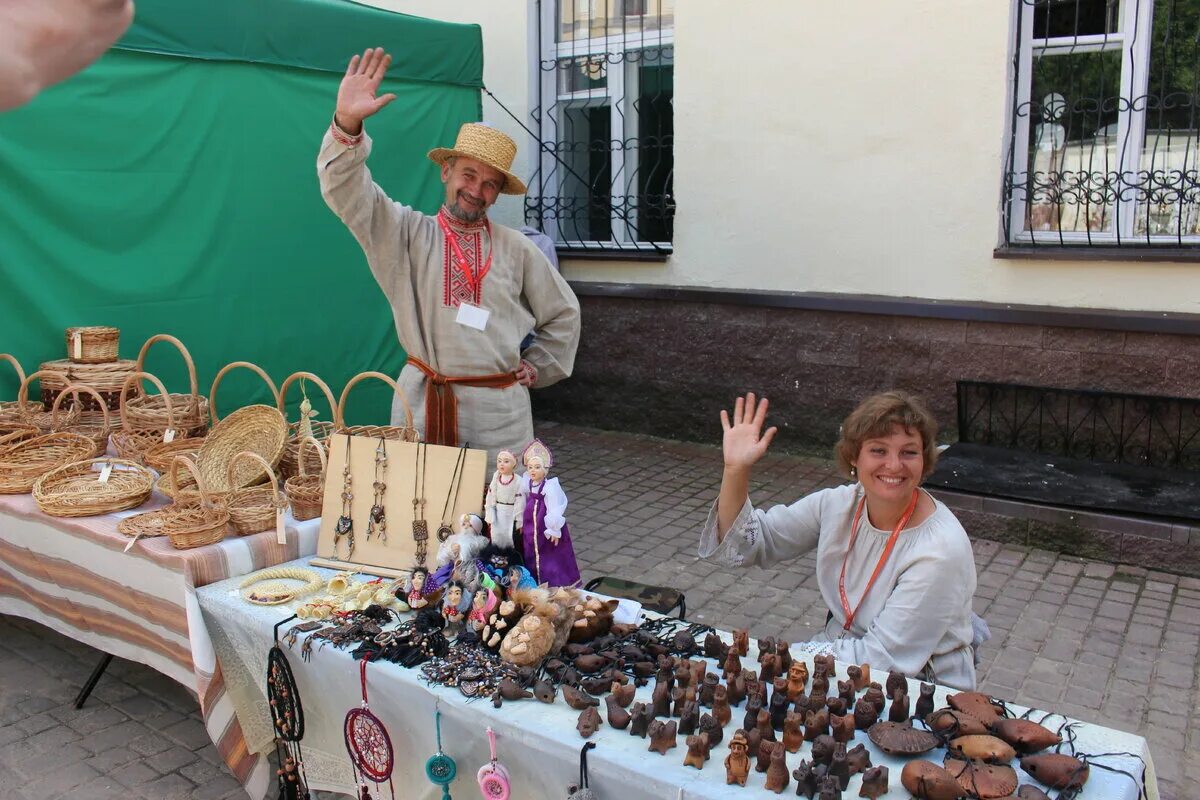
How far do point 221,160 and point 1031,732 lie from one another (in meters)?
5.13

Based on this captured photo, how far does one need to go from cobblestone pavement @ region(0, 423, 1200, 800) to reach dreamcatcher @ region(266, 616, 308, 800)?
0.46m

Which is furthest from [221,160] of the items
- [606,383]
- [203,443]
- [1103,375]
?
[1103,375]

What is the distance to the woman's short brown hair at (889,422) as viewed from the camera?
2234mm

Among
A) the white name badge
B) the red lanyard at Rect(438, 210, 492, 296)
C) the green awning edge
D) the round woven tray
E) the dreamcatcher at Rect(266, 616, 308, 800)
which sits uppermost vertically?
the green awning edge

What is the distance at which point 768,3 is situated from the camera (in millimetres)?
6102

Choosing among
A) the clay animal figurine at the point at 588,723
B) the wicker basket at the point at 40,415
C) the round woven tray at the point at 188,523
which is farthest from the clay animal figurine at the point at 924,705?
the wicker basket at the point at 40,415

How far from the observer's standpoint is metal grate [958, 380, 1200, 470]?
5055 millimetres

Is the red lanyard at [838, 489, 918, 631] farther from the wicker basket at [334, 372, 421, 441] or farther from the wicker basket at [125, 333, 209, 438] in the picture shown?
the wicker basket at [125, 333, 209, 438]

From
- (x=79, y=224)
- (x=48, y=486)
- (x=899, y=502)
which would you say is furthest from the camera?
(x=79, y=224)

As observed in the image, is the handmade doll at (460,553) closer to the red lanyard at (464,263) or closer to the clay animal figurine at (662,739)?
the clay animal figurine at (662,739)

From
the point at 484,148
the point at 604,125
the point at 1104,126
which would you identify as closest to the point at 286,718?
the point at 484,148

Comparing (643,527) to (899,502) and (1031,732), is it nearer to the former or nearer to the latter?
(899,502)

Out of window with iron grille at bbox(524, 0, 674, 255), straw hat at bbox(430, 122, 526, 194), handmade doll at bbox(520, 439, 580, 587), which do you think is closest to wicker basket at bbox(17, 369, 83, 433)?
straw hat at bbox(430, 122, 526, 194)

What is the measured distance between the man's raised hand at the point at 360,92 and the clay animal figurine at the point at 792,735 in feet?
6.45
